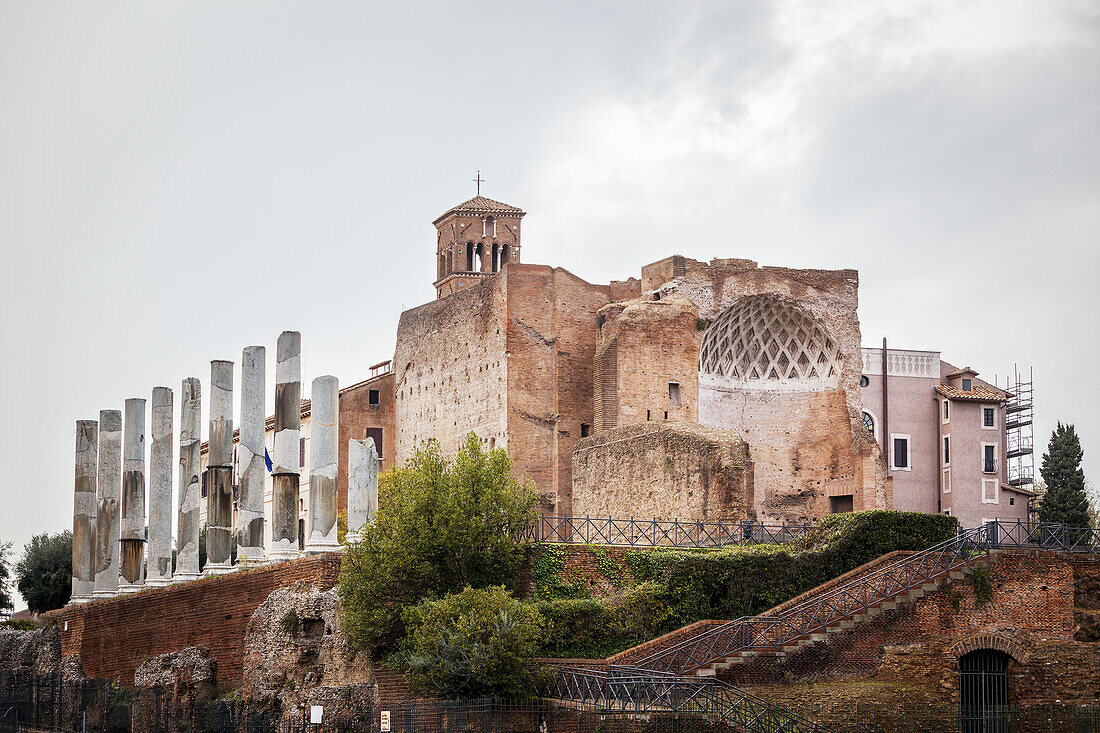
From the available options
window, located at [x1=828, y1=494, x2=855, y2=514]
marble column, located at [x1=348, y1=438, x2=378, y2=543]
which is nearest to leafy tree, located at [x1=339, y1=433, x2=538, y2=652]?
marble column, located at [x1=348, y1=438, x2=378, y2=543]

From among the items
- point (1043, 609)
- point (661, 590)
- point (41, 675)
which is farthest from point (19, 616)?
point (1043, 609)

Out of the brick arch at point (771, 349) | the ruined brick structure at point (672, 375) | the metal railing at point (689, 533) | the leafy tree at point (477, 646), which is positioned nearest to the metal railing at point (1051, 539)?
the metal railing at point (689, 533)

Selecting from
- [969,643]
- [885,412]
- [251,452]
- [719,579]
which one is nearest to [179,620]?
[251,452]

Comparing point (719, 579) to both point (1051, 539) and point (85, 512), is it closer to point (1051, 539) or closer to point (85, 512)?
point (1051, 539)

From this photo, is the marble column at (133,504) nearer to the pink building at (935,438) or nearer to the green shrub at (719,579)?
the green shrub at (719,579)

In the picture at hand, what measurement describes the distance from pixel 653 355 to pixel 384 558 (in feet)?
54.4

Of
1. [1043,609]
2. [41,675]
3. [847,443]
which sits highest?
[847,443]

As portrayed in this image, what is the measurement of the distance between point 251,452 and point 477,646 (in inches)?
512

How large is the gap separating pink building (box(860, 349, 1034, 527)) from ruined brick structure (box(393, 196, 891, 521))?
959 centimetres

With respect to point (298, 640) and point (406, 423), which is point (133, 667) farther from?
point (406, 423)

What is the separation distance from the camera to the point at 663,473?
128 ft

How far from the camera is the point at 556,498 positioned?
46.1 meters

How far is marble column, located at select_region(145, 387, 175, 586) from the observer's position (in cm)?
4162

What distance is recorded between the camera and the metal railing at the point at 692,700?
23219 millimetres
